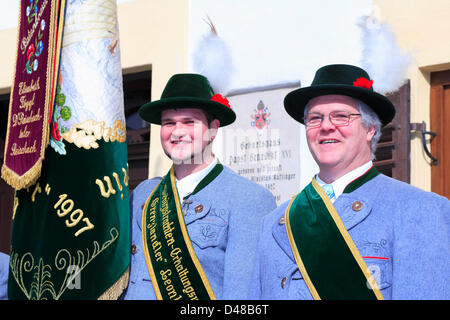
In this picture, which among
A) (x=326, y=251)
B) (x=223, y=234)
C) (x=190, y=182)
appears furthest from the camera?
(x=190, y=182)

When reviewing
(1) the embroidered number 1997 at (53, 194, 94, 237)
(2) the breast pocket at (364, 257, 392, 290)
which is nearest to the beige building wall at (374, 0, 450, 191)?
(2) the breast pocket at (364, 257, 392, 290)

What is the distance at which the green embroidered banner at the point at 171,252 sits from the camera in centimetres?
364

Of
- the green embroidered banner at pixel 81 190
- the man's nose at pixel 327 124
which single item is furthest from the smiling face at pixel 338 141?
the green embroidered banner at pixel 81 190

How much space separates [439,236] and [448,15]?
2995mm

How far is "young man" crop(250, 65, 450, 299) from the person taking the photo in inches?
117

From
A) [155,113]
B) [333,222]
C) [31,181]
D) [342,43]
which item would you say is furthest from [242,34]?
[333,222]

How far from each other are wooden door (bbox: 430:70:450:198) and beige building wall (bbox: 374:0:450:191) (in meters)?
0.04

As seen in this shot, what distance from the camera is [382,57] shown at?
5.44 metres

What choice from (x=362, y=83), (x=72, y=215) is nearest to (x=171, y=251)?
(x=72, y=215)

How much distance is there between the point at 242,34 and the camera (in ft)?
21.6

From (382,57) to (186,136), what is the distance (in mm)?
2196

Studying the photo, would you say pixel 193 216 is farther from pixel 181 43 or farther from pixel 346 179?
pixel 181 43

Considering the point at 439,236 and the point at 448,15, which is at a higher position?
the point at 448,15

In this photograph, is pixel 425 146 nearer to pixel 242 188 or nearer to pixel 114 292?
pixel 242 188
